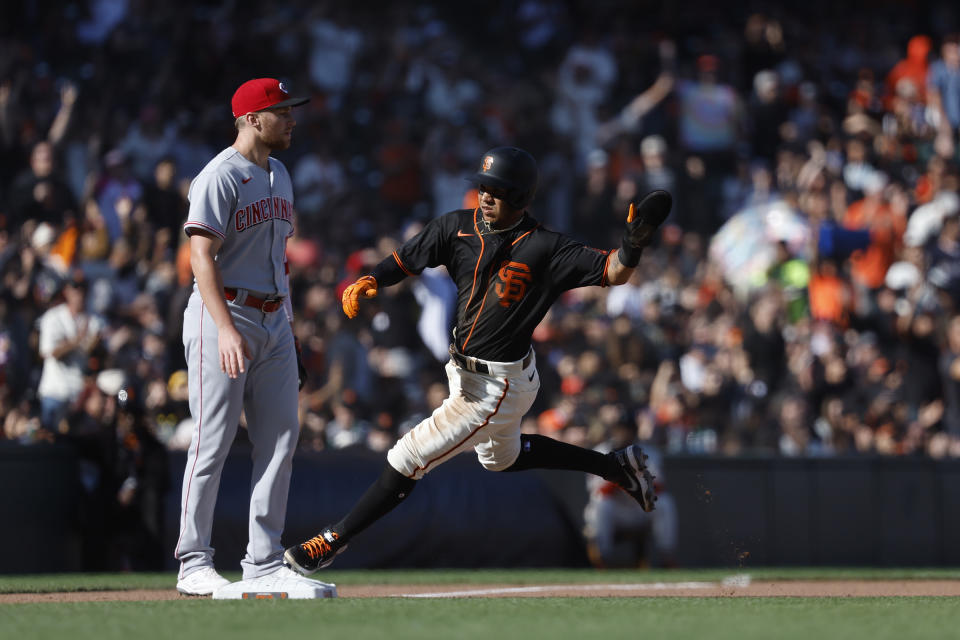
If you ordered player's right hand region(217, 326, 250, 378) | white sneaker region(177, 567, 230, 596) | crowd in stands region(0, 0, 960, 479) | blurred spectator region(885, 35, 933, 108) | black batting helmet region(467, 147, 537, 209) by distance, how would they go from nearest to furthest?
1. player's right hand region(217, 326, 250, 378)
2. white sneaker region(177, 567, 230, 596)
3. black batting helmet region(467, 147, 537, 209)
4. crowd in stands region(0, 0, 960, 479)
5. blurred spectator region(885, 35, 933, 108)

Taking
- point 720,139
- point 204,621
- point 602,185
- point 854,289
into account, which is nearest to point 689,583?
point 204,621

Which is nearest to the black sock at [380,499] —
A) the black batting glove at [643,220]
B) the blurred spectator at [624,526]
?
the black batting glove at [643,220]

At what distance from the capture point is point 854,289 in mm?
13789

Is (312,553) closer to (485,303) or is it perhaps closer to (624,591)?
(485,303)

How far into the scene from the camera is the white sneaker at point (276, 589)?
578cm

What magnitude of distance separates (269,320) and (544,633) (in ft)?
6.91

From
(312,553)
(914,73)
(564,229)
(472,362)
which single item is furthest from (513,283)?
(914,73)

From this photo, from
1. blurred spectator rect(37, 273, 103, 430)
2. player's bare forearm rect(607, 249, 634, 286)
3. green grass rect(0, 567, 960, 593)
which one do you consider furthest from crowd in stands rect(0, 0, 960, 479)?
player's bare forearm rect(607, 249, 634, 286)

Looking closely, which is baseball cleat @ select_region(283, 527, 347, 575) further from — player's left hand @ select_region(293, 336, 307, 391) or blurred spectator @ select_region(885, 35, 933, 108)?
blurred spectator @ select_region(885, 35, 933, 108)

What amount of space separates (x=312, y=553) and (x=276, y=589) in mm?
399

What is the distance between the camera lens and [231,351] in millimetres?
5594

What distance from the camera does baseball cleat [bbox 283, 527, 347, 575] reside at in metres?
6.17

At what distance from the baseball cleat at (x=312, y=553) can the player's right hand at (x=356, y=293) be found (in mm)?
1008

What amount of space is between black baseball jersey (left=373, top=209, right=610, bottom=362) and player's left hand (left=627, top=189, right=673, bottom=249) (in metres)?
0.36
